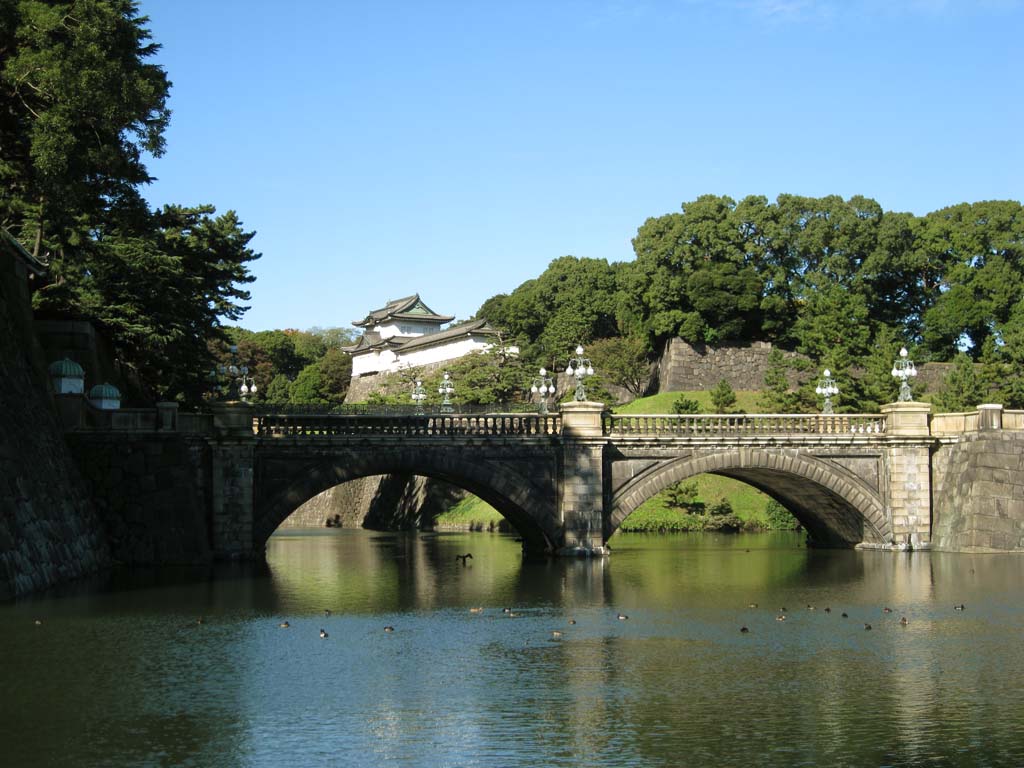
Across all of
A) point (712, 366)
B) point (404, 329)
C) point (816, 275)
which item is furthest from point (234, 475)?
point (404, 329)

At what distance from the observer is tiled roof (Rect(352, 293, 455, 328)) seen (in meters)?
122

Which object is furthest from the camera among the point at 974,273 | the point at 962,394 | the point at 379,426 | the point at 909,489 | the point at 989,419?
the point at 974,273

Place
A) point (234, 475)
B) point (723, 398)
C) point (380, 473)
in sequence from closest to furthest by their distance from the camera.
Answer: point (234, 475) → point (380, 473) → point (723, 398)

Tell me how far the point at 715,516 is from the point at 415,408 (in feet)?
77.9

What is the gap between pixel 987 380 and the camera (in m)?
68.6

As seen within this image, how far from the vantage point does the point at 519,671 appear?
80.4 feet

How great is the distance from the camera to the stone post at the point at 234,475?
43.5 metres

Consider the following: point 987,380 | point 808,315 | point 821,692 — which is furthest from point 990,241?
point 821,692

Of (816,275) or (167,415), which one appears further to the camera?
(816,275)

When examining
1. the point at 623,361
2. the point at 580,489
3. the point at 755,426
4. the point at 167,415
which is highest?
the point at 623,361

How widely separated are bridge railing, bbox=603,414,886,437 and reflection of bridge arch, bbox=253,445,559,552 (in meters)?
4.12

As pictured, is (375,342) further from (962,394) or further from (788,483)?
(788,483)

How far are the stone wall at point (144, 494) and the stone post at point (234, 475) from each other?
1.15m

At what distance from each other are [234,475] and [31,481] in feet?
33.6
